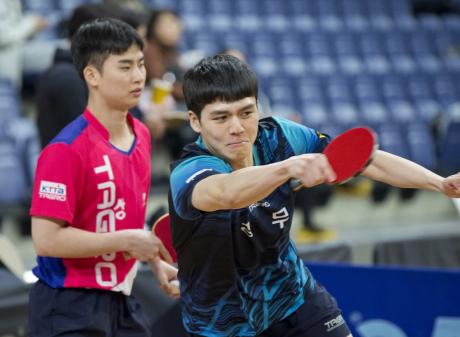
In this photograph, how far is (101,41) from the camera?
3.02 metres

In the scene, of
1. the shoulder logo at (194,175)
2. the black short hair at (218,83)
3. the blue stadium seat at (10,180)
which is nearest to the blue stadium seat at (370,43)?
the blue stadium seat at (10,180)

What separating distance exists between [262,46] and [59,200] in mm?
7029

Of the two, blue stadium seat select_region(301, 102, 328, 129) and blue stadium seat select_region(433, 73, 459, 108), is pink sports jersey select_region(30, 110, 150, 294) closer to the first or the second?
blue stadium seat select_region(301, 102, 328, 129)

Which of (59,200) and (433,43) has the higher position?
(433,43)

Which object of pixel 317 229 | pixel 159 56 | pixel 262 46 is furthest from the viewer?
pixel 262 46

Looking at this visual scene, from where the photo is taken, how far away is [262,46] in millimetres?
9625

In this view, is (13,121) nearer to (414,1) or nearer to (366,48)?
(366,48)

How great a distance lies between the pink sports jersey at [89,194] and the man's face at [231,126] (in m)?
0.55

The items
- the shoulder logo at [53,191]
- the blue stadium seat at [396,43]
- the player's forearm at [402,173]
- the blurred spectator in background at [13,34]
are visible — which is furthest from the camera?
the blue stadium seat at [396,43]

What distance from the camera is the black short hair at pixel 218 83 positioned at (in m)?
2.52

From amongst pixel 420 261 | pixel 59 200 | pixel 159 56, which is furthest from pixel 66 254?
pixel 420 261

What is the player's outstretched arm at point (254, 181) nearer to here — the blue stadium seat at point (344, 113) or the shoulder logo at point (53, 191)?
the shoulder logo at point (53, 191)

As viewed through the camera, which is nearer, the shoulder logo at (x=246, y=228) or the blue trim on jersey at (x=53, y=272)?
the shoulder logo at (x=246, y=228)

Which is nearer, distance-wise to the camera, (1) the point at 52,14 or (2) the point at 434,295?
(2) the point at 434,295
